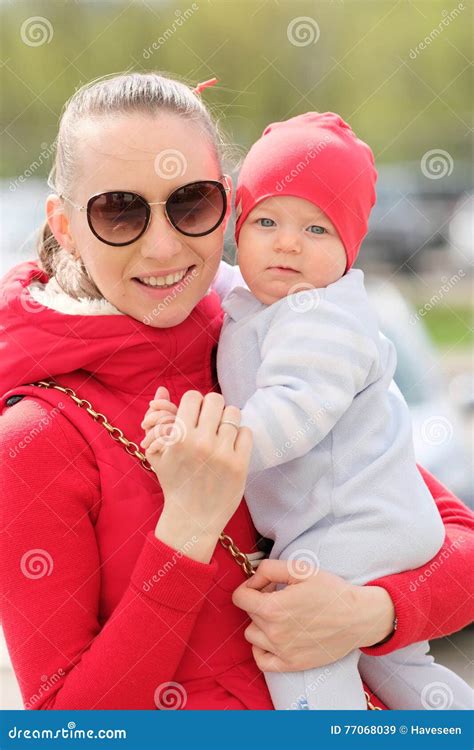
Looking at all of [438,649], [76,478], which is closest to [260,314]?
[76,478]

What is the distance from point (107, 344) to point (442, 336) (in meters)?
11.8

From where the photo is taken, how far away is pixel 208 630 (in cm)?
194

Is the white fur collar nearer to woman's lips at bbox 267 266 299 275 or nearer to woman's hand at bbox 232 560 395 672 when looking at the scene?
woman's lips at bbox 267 266 299 275

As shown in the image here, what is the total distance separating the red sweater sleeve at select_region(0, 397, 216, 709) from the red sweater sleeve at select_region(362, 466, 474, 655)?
44cm

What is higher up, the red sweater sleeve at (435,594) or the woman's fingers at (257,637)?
the red sweater sleeve at (435,594)

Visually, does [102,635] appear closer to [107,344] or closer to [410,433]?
[107,344]

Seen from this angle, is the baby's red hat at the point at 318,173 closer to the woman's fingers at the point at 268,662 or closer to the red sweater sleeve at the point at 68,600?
the red sweater sleeve at the point at 68,600

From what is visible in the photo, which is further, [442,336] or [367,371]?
[442,336]

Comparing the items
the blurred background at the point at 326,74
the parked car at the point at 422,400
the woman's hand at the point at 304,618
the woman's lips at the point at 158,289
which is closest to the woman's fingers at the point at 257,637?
the woman's hand at the point at 304,618

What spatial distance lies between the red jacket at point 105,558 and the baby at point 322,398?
0.28 ft

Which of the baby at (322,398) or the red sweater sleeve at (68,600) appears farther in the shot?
the baby at (322,398)

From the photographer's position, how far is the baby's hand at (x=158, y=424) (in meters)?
1.73

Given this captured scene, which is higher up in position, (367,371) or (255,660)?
(367,371)

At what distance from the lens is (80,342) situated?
6.40 ft
